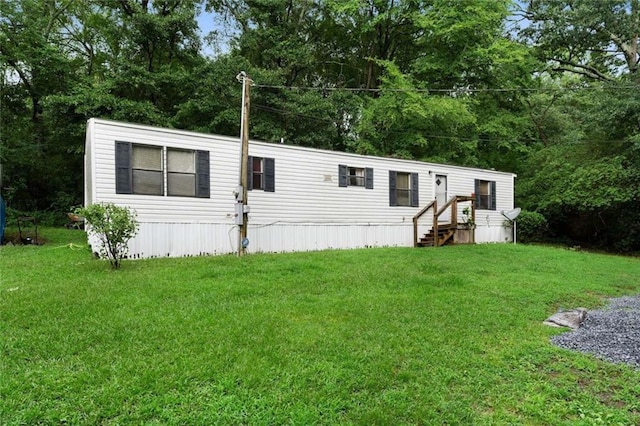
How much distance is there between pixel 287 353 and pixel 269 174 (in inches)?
284

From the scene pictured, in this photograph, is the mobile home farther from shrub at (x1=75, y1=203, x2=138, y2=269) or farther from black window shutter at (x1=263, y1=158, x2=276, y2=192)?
shrub at (x1=75, y1=203, x2=138, y2=269)

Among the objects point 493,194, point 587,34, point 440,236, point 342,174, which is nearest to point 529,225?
point 493,194

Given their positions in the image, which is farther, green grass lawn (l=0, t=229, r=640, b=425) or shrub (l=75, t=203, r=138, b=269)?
shrub (l=75, t=203, r=138, b=269)

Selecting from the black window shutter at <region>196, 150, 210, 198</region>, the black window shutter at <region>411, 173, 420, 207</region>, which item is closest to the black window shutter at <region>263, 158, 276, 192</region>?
the black window shutter at <region>196, 150, 210, 198</region>

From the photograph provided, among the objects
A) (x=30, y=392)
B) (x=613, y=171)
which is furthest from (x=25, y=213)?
(x=613, y=171)

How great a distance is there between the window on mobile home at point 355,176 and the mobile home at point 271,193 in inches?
1.2

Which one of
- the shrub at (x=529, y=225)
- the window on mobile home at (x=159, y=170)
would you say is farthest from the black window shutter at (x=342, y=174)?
the shrub at (x=529, y=225)

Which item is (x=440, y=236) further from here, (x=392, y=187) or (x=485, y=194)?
(x=485, y=194)

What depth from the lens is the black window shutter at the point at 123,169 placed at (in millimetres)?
8062

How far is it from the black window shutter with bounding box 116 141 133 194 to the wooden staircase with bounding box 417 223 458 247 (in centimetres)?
885

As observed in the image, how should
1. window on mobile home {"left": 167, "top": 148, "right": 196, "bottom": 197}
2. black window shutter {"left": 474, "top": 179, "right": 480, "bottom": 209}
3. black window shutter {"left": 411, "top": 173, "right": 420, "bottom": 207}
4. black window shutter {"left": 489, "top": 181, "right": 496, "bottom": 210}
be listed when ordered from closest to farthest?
window on mobile home {"left": 167, "top": 148, "right": 196, "bottom": 197}
black window shutter {"left": 411, "top": 173, "right": 420, "bottom": 207}
black window shutter {"left": 474, "top": 179, "right": 480, "bottom": 209}
black window shutter {"left": 489, "top": 181, "right": 496, "bottom": 210}

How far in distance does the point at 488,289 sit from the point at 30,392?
236 inches

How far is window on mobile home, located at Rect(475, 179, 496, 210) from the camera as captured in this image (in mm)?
14289

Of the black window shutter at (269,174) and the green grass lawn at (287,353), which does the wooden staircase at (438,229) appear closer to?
the black window shutter at (269,174)
